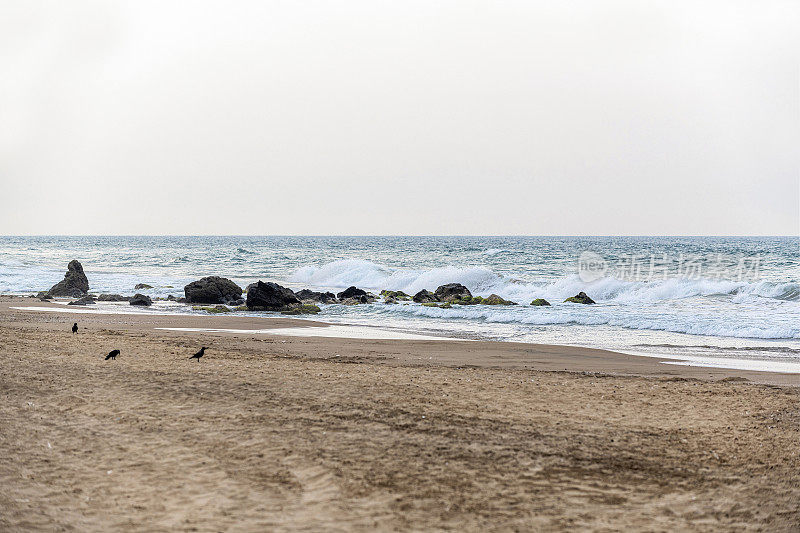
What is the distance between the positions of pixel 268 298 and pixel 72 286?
40.1 feet

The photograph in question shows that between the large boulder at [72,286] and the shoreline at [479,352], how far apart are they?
12387 mm

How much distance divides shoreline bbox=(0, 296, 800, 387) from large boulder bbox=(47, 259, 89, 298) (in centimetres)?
1239

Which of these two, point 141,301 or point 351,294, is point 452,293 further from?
point 141,301

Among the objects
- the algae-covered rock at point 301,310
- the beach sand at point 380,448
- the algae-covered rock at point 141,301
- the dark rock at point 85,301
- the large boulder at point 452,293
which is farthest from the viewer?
the large boulder at point 452,293

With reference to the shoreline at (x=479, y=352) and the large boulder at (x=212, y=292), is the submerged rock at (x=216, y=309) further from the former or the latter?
the shoreline at (x=479, y=352)

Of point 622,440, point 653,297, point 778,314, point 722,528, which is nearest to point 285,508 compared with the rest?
point 722,528

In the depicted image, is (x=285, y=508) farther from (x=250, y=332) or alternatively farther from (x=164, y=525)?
(x=250, y=332)

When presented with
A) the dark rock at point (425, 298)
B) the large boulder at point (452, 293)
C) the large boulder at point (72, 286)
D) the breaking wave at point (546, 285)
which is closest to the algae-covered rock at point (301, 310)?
the dark rock at point (425, 298)

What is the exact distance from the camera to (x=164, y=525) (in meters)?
4.97

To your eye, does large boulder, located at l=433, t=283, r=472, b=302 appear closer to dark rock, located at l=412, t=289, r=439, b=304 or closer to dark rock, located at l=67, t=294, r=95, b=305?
dark rock, located at l=412, t=289, r=439, b=304

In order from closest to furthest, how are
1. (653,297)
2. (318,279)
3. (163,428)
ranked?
(163,428), (653,297), (318,279)

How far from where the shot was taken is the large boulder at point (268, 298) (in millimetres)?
26250

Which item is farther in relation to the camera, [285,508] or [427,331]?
[427,331]

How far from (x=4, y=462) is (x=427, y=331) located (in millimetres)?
13849
